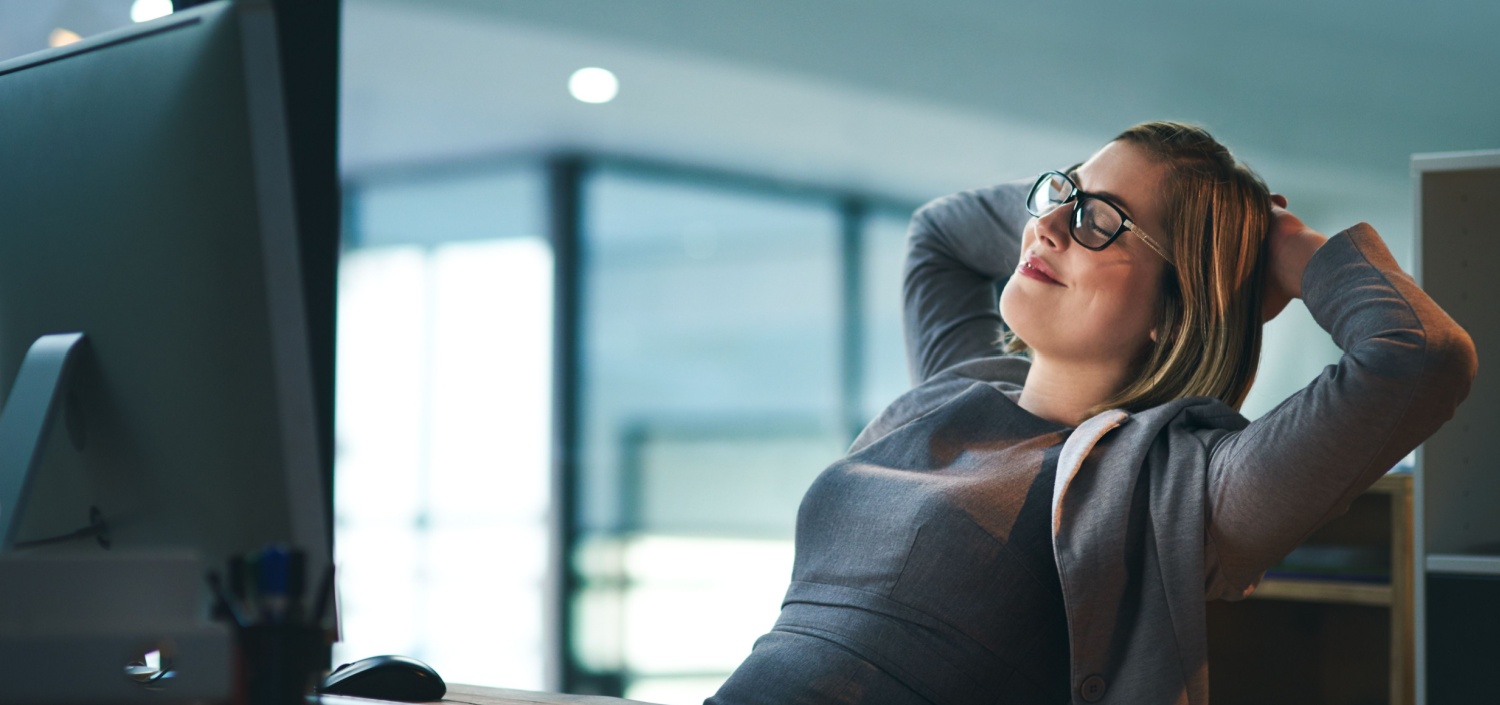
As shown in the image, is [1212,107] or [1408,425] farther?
[1212,107]

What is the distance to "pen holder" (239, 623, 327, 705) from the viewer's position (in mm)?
673

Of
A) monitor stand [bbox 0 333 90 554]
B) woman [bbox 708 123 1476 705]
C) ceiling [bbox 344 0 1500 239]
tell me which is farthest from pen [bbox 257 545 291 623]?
ceiling [bbox 344 0 1500 239]

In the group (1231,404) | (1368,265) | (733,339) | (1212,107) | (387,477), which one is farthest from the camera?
(387,477)

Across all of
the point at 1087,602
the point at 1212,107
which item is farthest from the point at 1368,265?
the point at 1212,107

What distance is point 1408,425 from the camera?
103 cm

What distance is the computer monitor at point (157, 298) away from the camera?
2.29 feet

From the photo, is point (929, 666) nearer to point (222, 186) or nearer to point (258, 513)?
point (258, 513)

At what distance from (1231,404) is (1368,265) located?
23cm

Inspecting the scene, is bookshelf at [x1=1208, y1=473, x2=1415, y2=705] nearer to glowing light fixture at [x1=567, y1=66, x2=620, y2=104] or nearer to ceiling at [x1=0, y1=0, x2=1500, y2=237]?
ceiling at [x1=0, y1=0, x2=1500, y2=237]

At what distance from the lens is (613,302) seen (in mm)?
4934

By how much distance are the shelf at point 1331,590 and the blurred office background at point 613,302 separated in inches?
79.7

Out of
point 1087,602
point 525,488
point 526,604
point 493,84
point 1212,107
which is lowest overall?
point 526,604

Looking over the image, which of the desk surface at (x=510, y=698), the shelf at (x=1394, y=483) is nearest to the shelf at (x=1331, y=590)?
the shelf at (x=1394, y=483)

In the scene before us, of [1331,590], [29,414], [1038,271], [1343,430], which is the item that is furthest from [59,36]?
[1331,590]
